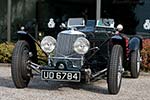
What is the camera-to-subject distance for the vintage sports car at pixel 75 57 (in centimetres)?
841

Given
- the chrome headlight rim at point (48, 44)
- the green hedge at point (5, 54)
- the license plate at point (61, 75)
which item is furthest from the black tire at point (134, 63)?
the green hedge at point (5, 54)

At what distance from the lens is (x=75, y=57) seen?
8812mm

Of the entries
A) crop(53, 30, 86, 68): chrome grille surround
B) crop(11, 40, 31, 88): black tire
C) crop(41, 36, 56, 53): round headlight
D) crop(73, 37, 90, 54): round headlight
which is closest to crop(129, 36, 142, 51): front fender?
crop(53, 30, 86, 68): chrome grille surround

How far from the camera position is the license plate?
8344 mm

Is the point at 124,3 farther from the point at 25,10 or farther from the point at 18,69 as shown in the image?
the point at 18,69

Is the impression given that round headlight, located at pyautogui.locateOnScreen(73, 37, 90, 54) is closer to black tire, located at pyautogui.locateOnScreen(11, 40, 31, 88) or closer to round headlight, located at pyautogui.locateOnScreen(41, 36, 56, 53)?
round headlight, located at pyautogui.locateOnScreen(41, 36, 56, 53)

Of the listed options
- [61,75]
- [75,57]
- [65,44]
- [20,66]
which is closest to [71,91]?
[61,75]

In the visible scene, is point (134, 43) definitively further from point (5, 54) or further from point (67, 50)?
point (5, 54)

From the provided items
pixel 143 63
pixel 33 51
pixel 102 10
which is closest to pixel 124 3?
pixel 102 10

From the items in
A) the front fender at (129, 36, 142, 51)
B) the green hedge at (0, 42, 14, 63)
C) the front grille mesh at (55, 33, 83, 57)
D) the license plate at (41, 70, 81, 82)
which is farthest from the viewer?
the green hedge at (0, 42, 14, 63)

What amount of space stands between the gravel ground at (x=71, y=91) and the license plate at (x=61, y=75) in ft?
0.94

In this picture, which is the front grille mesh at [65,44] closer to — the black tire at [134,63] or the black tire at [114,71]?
the black tire at [114,71]

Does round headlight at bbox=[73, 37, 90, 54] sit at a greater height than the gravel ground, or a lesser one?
greater

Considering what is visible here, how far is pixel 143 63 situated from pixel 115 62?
3.33 m
